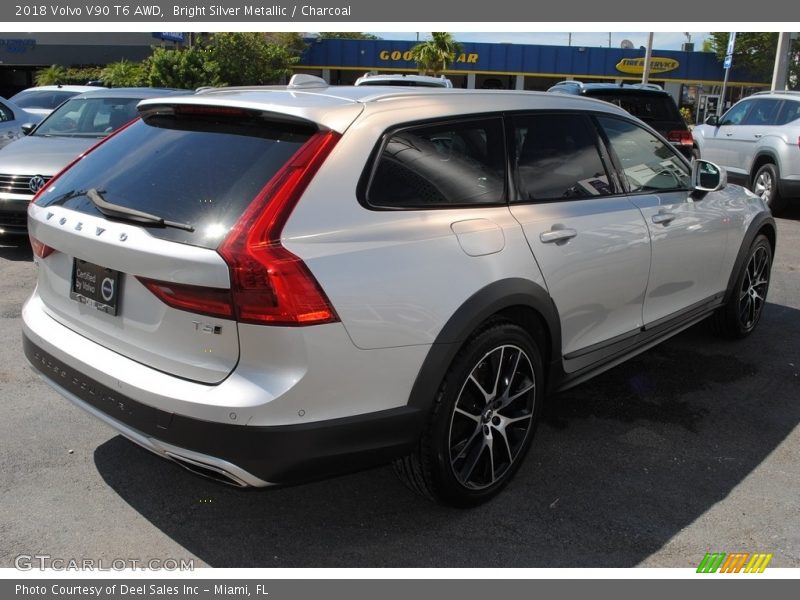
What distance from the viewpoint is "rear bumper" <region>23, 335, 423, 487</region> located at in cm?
256

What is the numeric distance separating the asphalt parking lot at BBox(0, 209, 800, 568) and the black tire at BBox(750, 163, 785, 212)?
717 centimetres

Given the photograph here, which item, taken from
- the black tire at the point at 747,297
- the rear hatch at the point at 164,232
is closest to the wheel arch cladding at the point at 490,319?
the rear hatch at the point at 164,232

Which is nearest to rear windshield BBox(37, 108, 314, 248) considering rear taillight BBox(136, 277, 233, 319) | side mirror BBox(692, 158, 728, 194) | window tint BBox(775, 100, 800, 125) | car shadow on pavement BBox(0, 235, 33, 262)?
rear taillight BBox(136, 277, 233, 319)

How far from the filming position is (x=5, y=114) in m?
10.7

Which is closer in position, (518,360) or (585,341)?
(518,360)

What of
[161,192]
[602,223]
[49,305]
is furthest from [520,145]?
[49,305]

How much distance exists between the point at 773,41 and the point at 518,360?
4842 centimetres

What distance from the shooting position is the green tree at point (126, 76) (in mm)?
30531

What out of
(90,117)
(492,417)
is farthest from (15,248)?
(492,417)

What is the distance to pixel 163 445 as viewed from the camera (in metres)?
2.68

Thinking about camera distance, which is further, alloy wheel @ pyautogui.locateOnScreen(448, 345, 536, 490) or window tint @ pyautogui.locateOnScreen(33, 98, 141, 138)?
window tint @ pyautogui.locateOnScreen(33, 98, 141, 138)

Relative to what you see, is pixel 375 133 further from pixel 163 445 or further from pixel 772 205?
pixel 772 205

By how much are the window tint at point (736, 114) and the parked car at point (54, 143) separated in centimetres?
882

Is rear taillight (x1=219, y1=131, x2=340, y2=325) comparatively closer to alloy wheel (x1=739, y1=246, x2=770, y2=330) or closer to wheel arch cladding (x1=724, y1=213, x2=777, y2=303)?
wheel arch cladding (x1=724, y1=213, x2=777, y2=303)
